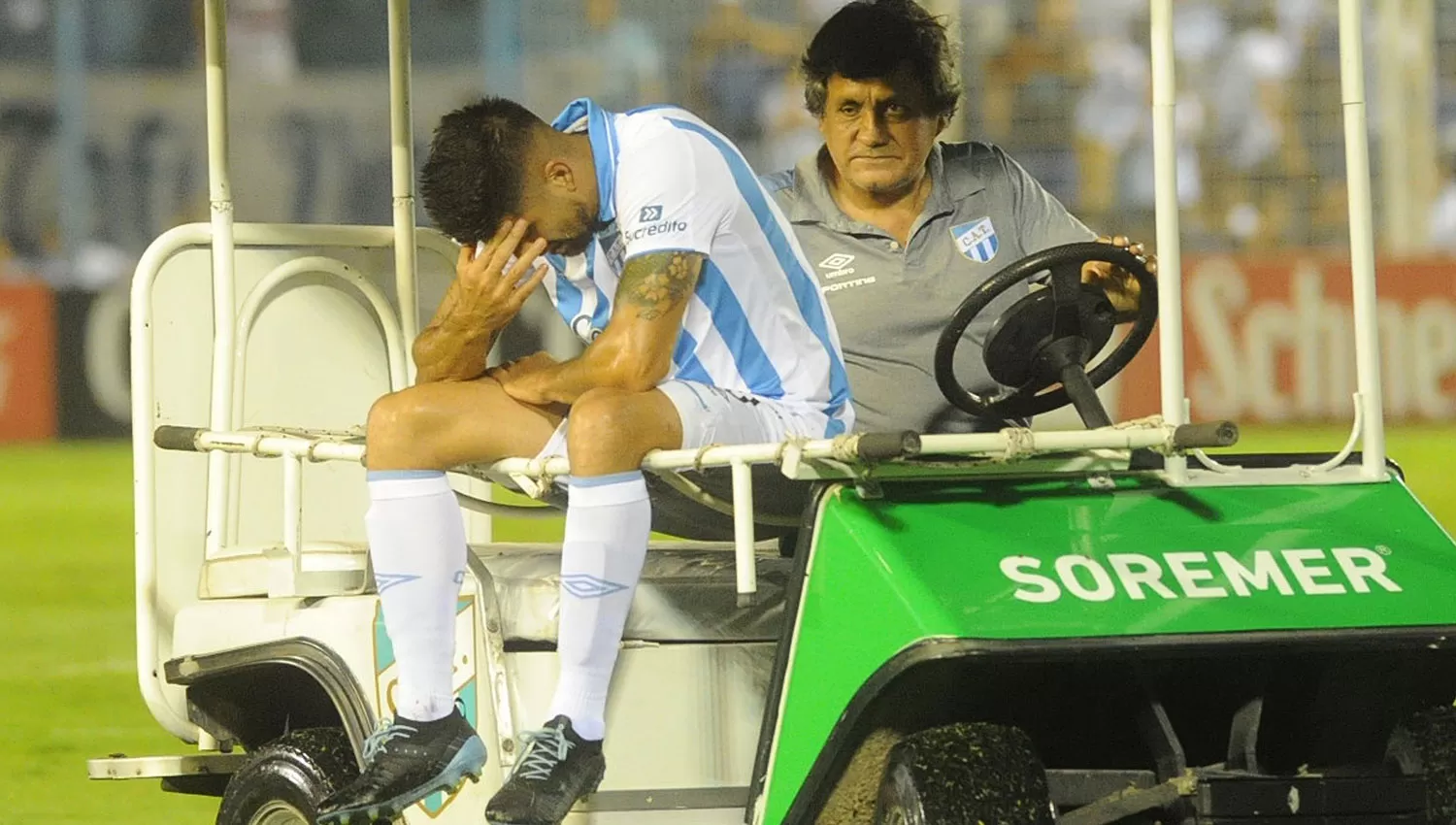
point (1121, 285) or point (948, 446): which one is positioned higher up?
point (1121, 285)

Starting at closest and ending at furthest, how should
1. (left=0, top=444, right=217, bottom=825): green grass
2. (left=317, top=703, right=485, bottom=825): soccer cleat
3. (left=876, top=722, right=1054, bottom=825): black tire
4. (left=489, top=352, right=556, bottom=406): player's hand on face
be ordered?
(left=876, top=722, right=1054, bottom=825): black tire, (left=317, top=703, right=485, bottom=825): soccer cleat, (left=489, top=352, right=556, bottom=406): player's hand on face, (left=0, top=444, right=217, bottom=825): green grass

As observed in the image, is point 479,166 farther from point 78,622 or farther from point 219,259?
point 78,622

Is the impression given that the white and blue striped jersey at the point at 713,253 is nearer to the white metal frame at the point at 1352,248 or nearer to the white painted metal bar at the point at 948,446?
the white painted metal bar at the point at 948,446

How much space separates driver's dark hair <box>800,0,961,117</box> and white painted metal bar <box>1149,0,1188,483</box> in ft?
4.02

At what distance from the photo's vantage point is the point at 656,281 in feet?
12.8

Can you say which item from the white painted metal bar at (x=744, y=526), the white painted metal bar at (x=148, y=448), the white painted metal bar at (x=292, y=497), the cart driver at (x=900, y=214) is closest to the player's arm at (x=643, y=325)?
the white painted metal bar at (x=744, y=526)

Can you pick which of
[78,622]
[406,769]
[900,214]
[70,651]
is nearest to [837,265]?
[900,214]

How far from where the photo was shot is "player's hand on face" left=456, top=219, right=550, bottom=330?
3973mm

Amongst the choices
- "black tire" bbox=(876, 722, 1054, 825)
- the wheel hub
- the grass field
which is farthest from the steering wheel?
the grass field

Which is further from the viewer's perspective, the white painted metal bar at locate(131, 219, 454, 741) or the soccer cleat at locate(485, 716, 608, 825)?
the white painted metal bar at locate(131, 219, 454, 741)

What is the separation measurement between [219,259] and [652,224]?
151 cm

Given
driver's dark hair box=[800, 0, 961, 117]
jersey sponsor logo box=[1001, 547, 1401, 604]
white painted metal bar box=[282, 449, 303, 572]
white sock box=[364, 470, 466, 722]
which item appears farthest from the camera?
driver's dark hair box=[800, 0, 961, 117]

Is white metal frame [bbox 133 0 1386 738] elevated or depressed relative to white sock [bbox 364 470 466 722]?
elevated

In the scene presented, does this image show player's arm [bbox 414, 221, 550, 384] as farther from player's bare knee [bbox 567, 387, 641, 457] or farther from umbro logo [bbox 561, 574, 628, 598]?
umbro logo [bbox 561, 574, 628, 598]
